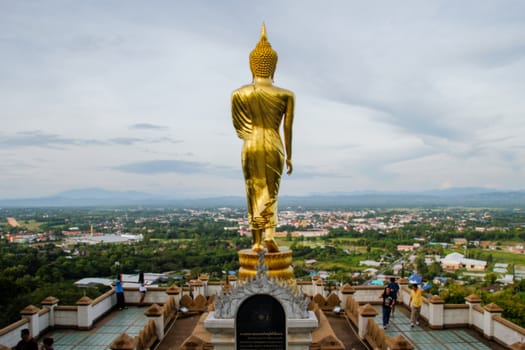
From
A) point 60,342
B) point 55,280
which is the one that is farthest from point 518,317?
point 55,280

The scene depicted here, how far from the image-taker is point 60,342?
9312 mm

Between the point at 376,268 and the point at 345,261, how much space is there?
20.1 ft

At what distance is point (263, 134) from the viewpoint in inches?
388

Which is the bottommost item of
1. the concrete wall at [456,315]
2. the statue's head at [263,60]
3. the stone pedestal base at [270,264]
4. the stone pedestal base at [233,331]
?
the concrete wall at [456,315]

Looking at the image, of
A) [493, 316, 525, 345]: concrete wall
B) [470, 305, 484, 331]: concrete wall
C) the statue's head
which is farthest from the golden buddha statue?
[493, 316, 525, 345]: concrete wall

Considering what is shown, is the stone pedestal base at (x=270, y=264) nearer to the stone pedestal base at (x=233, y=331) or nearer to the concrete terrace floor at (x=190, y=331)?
the concrete terrace floor at (x=190, y=331)

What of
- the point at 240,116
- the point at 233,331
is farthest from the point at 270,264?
the point at 240,116

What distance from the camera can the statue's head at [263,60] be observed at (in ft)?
32.5

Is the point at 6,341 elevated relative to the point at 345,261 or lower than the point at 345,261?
elevated

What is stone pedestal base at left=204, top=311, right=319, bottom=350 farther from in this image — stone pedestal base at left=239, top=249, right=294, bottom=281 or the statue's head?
the statue's head

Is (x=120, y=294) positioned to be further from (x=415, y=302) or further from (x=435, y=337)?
(x=435, y=337)

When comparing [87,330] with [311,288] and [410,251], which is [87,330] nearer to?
[311,288]

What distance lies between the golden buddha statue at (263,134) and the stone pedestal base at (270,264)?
367 mm

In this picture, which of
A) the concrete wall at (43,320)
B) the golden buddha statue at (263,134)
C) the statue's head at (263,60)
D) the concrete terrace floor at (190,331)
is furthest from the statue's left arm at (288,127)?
the concrete wall at (43,320)
